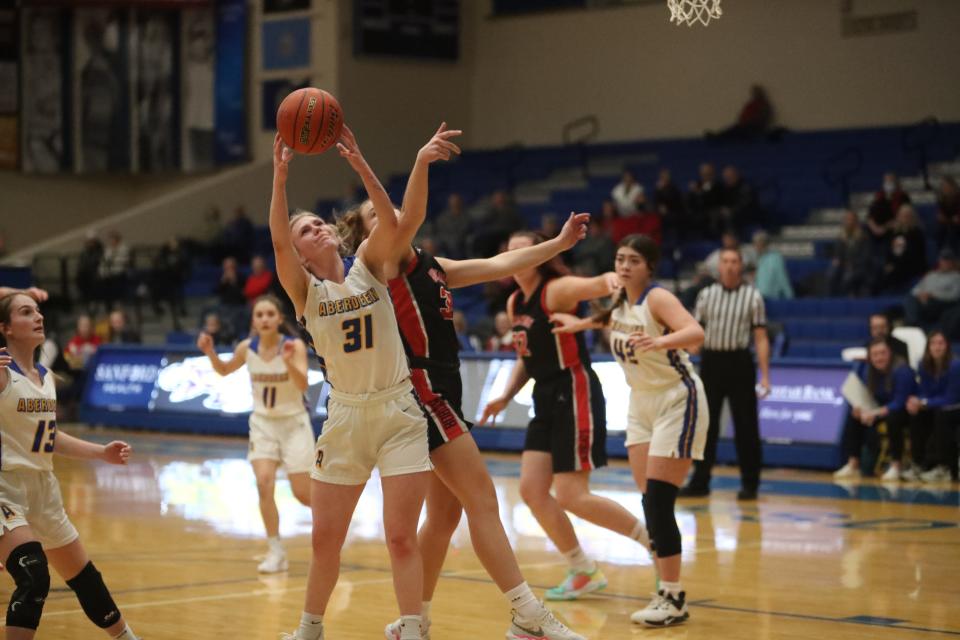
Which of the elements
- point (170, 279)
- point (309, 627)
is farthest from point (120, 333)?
point (309, 627)

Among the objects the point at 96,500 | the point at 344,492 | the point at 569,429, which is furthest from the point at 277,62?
the point at 344,492

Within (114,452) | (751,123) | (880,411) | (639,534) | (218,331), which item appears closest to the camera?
(114,452)

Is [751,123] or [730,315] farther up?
[751,123]

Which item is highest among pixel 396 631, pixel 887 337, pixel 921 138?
pixel 921 138

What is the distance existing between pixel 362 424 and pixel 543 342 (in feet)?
7.42

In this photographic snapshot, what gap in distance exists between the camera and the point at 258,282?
21453 mm

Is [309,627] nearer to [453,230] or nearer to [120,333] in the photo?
[120,333]

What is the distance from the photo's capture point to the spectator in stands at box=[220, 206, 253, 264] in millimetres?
24609

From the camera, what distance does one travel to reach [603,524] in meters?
7.47

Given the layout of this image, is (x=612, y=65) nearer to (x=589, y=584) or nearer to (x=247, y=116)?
(x=247, y=116)

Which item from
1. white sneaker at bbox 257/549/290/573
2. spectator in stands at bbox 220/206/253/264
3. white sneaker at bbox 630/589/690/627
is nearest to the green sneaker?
white sneaker at bbox 630/589/690/627

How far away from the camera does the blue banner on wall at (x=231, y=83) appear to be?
26281 millimetres

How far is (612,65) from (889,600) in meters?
19.0

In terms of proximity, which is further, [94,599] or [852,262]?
[852,262]
